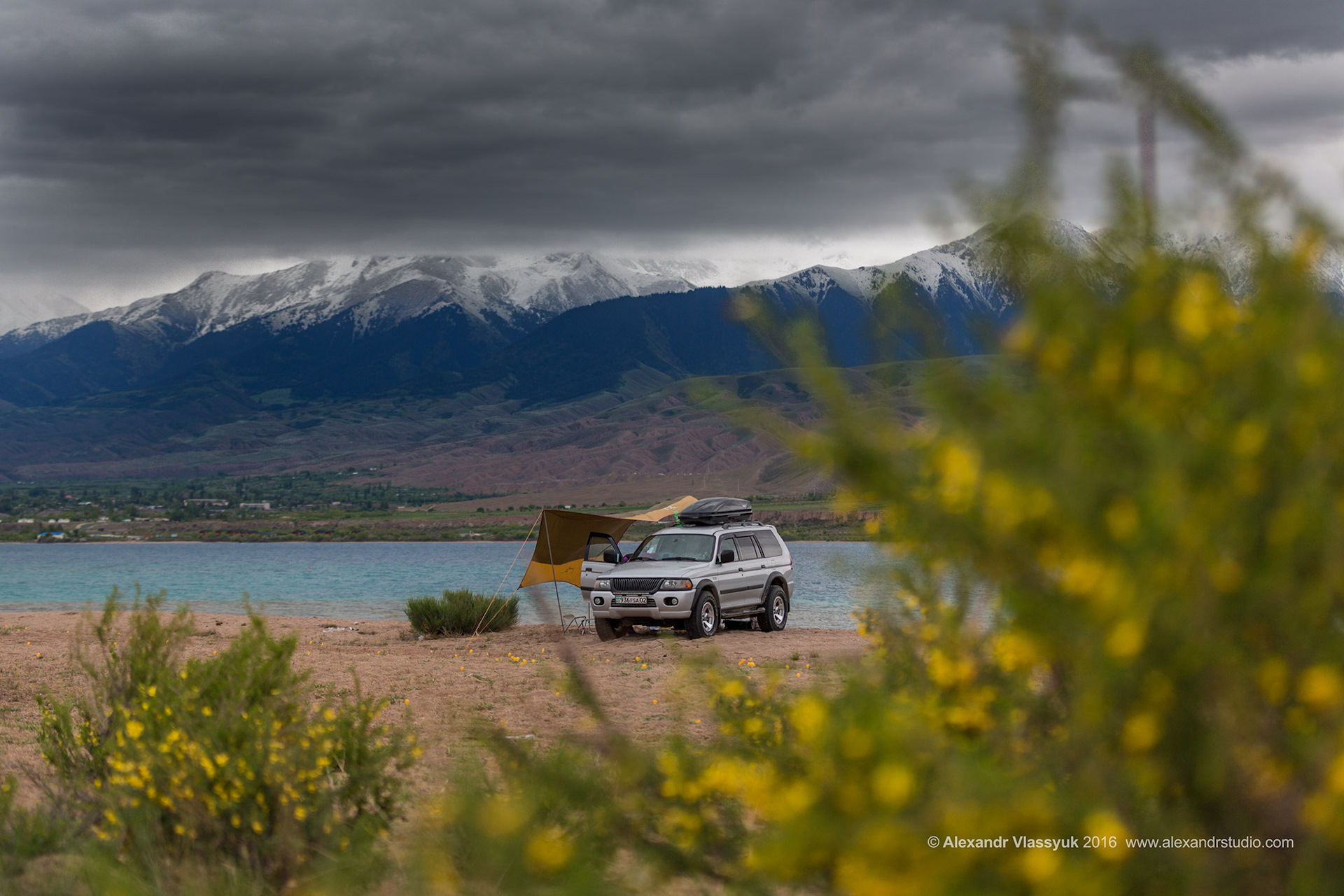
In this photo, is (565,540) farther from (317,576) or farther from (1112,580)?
(317,576)

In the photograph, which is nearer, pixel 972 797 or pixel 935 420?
pixel 972 797

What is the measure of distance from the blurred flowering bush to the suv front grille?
15.0 meters

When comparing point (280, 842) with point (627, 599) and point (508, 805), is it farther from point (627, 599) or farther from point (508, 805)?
point (627, 599)

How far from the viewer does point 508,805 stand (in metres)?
2.58

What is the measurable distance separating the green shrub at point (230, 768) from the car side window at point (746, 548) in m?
13.6

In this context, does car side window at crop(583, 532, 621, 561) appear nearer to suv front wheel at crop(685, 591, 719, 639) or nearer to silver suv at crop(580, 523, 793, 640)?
silver suv at crop(580, 523, 793, 640)

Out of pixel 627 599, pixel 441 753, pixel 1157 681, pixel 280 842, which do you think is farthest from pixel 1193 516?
pixel 627 599

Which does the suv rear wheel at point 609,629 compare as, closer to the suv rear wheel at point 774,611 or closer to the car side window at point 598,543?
the car side window at point 598,543

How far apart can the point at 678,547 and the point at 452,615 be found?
4.95 m

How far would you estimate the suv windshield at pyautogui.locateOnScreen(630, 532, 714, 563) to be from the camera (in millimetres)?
18641

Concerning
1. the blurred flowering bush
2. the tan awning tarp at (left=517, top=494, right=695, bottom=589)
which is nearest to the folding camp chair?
the tan awning tarp at (left=517, top=494, right=695, bottom=589)

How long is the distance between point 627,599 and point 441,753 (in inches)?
383

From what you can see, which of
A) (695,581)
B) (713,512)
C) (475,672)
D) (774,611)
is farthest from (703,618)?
(475,672)

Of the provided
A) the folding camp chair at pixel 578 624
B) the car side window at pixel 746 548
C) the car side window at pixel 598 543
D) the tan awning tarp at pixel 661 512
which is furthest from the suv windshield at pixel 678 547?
the tan awning tarp at pixel 661 512
